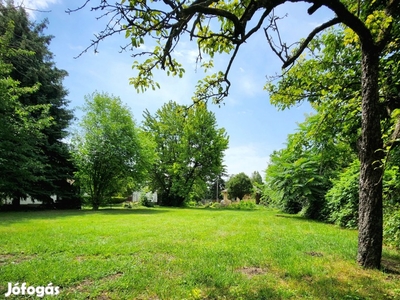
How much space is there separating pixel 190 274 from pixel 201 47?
130 inches

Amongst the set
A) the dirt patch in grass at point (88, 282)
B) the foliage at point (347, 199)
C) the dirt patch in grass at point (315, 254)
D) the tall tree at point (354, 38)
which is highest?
the tall tree at point (354, 38)

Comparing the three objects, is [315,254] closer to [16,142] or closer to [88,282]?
[88,282]

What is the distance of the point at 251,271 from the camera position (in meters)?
3.20

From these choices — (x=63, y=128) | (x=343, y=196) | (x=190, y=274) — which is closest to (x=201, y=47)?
(x=190, y=274)

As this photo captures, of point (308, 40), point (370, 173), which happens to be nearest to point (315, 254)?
point (370, 173)

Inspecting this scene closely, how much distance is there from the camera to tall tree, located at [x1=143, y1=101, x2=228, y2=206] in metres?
22.4

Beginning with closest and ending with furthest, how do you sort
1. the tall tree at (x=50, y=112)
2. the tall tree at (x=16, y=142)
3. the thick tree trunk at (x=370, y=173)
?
the thick tree trunk at (x=370, y=173) < the tall tree at (x=16, y=142) < the tall tree at (x=50, y=112)

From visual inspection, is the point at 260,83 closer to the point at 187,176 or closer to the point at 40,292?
the point at 40,292

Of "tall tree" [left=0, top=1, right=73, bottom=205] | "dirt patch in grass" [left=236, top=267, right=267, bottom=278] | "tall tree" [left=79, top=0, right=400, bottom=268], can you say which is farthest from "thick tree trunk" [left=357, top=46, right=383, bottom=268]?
"tall tree" [left=0, top=1, right=73, bottom=205]

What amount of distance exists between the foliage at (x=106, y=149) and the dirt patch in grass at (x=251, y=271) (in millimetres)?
13068

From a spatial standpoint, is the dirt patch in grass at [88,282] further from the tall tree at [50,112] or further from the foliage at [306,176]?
the tall tree at [50,112]

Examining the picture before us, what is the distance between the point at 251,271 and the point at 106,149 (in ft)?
44.1

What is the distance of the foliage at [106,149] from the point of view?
14.8 metres

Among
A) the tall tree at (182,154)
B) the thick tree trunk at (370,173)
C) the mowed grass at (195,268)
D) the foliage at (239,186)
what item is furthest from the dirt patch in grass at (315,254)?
the foliage at (239,186)
